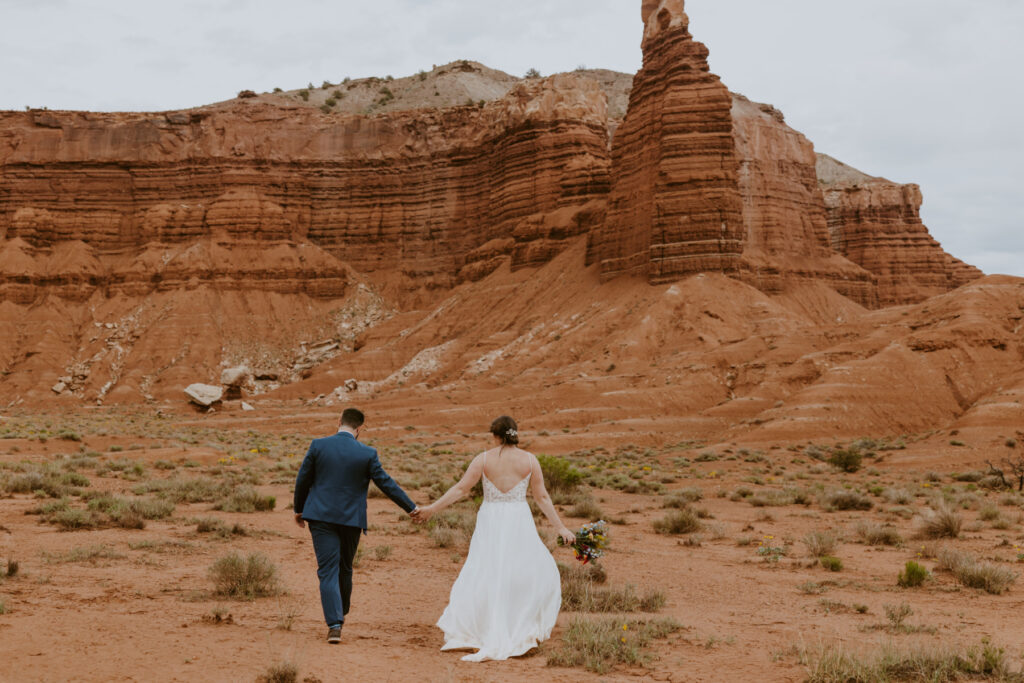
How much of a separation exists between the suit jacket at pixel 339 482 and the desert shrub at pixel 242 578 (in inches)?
72.3

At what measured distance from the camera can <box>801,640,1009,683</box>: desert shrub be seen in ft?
18.9

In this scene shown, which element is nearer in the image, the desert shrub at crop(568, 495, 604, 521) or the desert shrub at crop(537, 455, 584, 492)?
the desert shrub at crop(568, 495, 604, 521)

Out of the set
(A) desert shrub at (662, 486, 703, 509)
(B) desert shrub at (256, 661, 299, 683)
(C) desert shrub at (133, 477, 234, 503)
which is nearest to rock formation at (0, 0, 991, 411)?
(A) desert shrub at (662, 486, 703, 509)

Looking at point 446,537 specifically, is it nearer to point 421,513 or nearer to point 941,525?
point 421,513

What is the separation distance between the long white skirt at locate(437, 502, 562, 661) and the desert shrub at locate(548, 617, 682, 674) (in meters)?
0.29

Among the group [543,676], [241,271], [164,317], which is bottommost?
[543,676]

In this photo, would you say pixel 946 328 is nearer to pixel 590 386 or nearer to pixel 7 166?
pixel 590 386

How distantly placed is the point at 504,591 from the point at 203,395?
48.6m

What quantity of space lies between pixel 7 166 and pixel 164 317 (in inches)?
913

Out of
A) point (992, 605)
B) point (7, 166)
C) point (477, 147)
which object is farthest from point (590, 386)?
point (7, 166)

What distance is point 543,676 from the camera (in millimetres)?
6137

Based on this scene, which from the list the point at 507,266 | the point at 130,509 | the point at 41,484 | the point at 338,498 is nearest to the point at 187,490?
the point at 41,484

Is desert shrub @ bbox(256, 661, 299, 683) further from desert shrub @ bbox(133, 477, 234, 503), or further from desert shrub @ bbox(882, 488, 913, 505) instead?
desert shrub @ bbox(882, 488, 913, 505)

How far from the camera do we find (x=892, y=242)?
7306 cm
